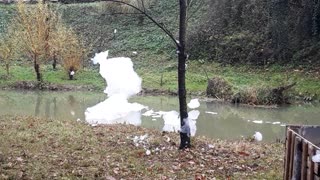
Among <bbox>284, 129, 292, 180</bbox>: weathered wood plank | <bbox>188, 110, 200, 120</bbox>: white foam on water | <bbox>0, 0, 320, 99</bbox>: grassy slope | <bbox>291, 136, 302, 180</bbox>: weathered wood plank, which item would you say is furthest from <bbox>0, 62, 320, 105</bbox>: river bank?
<bbox>291, 136, 302, 180</bbox>: weathered wood plank

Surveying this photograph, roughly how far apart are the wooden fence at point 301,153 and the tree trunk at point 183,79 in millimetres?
3419

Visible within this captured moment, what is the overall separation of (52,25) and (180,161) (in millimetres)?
23306

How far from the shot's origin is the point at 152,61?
35.8 m

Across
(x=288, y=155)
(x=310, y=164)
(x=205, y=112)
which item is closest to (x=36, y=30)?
(x=205, y=112)

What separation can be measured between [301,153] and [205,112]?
15.0 meters

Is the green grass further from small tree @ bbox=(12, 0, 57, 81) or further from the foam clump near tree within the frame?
the foam clump near tree

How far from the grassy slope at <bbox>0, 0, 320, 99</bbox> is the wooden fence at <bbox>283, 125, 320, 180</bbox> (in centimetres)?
1819

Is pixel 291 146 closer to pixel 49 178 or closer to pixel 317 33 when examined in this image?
pixel 49 178

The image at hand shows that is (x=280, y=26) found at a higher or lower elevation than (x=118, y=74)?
higher

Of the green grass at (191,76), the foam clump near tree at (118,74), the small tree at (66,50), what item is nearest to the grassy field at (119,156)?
the foam clump near tree at (118,74)

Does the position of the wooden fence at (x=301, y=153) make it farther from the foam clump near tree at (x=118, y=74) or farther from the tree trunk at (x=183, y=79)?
the foam clump near tree at (x=118, y=74)

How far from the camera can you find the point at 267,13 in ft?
113

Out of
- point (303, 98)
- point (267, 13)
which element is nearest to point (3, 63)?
point (267, 13)

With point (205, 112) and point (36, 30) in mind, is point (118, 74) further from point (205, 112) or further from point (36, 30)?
point (36, 30)
